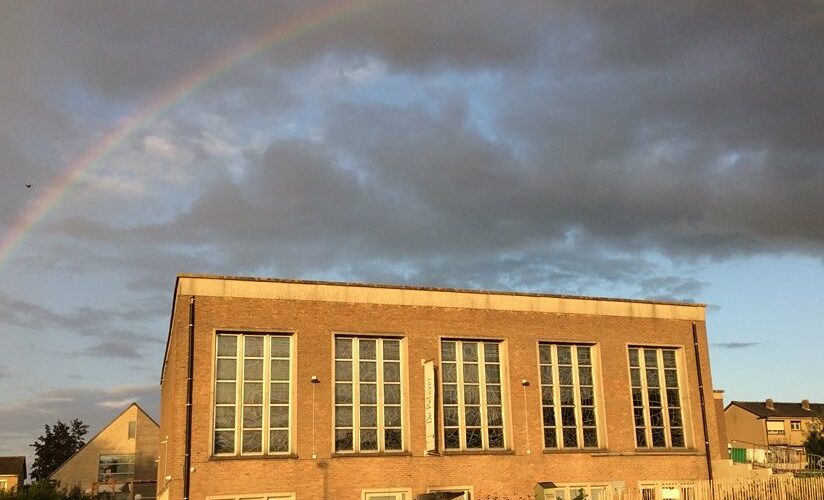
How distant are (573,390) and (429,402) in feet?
23.2

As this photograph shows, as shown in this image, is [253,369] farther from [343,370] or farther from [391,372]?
[391,372]

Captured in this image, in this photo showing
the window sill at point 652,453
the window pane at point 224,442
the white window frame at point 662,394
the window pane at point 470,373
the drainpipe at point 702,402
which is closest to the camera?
the window pane at point 224,442

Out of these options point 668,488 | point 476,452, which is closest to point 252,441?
point 476,452

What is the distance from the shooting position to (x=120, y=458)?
2889 inches

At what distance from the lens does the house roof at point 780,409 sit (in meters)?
88.9

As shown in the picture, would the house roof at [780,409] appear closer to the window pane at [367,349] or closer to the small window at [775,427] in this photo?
the small window at [775,427]

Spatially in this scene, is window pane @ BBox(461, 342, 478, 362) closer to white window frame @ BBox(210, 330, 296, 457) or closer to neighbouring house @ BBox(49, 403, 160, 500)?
white window frame @ BBox(210, 330, 296, 457)

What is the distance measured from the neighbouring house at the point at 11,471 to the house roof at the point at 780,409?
76472mm

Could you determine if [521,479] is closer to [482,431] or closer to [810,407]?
[482,431]

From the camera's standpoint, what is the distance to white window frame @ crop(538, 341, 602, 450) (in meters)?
32.2

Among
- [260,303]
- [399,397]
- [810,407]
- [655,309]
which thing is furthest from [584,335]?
[810,407]

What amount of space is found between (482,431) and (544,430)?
2.78 metres

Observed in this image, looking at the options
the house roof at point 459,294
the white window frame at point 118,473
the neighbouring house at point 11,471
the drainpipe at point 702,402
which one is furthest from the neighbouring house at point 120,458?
the drainpipe at point 702,402

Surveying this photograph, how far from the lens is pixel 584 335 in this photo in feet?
110
